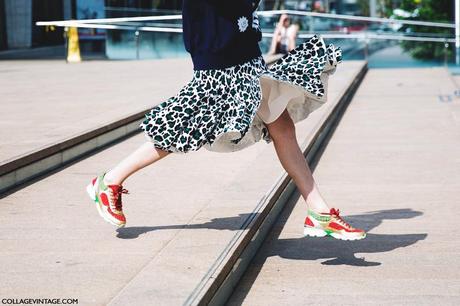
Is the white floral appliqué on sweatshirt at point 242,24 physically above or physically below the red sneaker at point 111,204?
above

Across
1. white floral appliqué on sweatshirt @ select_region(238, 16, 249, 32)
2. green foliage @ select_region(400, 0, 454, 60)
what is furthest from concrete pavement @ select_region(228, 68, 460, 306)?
green foliage @ select_region(400, 0, 454, 60)

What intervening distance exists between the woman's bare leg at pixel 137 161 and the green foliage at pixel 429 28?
1841 centimetres

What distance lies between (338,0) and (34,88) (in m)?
74.3

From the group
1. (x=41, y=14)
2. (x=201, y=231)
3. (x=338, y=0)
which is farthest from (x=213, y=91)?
(x=338, y=0)

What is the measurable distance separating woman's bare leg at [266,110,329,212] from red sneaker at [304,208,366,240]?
4cm

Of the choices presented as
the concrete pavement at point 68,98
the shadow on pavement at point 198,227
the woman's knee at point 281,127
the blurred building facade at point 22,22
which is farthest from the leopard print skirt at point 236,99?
the blurred building facade at point 22,22

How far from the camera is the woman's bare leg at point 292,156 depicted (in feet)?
17.4

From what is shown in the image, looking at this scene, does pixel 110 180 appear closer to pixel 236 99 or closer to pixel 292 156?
pixel 236 99

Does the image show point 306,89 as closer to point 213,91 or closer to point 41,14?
point 213,91

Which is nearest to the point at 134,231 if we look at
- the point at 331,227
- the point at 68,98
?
the point at 331,227

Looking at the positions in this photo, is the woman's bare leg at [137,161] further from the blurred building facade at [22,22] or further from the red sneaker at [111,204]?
the blurred building facade at [22,22]

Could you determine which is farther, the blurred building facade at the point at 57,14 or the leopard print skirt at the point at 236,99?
the blurred building facade at the point at 57,14

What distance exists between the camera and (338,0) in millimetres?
87125

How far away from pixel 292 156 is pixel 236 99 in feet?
1.53
